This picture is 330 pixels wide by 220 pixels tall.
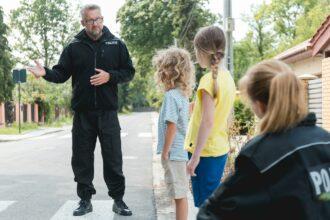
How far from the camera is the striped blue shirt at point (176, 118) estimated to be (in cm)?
434

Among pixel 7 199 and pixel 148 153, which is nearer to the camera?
pixel 7 199

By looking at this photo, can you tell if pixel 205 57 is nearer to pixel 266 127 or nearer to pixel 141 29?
pixel 266 127

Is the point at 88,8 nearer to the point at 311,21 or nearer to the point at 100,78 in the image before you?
the point at 100,78

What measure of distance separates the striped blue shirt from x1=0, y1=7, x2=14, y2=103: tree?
2790 cm

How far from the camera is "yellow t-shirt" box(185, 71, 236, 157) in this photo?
12.6 ft

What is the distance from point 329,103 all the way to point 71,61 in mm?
6518

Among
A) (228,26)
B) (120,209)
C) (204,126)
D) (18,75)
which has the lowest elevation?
(120,209)

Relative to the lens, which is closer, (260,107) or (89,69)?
(260,107)

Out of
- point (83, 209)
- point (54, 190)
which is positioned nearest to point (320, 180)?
point (83, 209)

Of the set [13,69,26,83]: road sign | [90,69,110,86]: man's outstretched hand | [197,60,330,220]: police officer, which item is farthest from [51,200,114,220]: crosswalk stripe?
[13,69,26,83]: road sign

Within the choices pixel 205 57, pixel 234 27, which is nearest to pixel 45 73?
pixel 205 57

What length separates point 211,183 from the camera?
3.87 metres

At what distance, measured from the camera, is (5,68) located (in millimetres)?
31938

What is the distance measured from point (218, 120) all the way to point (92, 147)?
2231mm
